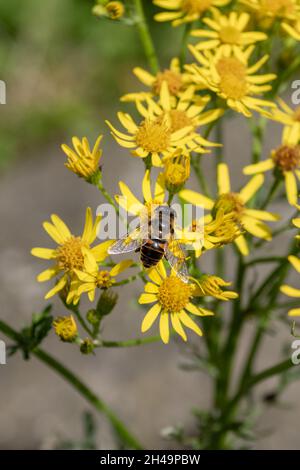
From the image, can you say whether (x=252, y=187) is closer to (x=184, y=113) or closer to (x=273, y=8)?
(x=184, y=113)

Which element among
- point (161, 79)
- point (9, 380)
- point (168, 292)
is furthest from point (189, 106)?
point (9, 380)

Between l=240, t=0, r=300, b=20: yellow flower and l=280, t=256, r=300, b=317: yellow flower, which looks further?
l=240, t=0, r=300, b=20: yellow flower

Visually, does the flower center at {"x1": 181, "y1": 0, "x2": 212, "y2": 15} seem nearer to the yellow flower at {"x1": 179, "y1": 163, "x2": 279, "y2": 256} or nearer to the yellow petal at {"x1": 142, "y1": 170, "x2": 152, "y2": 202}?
the yellow flower at {"x1": 179, "y1": 163, "x2": 279, "y2": 256}

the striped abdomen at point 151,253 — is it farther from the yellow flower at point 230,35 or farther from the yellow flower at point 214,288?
the yellow flower at point 230,35

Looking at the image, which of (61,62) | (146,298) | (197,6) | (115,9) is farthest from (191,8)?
(61,62)

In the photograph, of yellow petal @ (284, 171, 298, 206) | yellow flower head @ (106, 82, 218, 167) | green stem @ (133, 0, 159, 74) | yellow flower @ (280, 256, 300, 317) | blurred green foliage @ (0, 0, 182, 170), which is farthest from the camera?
blurred green foliage @ (0, 0, 182, 170)

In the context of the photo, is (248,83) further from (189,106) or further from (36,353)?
(36,353)

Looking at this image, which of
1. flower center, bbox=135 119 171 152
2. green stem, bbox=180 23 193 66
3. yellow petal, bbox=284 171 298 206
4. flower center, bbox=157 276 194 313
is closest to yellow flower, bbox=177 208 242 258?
flower center, bbox=157 276 194 313
